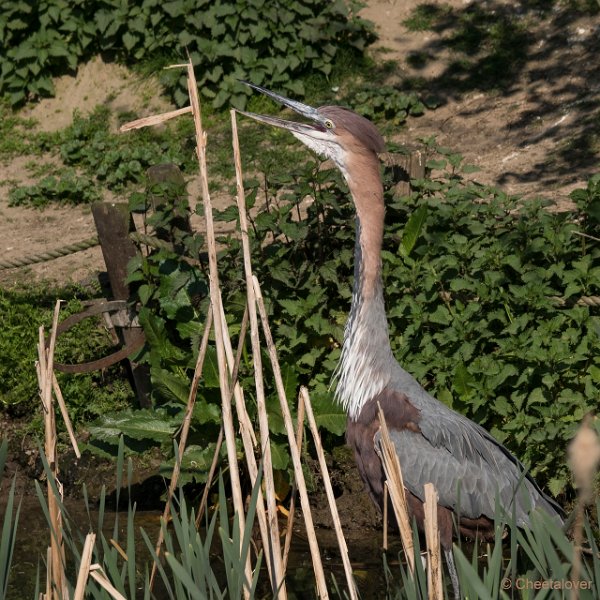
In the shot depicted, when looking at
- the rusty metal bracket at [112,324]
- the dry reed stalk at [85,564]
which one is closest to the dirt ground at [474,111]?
the rusty metal bracket at [112,324]

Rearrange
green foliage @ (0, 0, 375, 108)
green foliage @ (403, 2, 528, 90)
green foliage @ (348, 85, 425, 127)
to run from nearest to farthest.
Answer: green foliage @ (348, 85, 425, 127) → green foliage @ (0, 0, 375, 108) → green foliage @ (403, 2, 528, 90)

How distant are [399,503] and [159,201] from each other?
3531 mm

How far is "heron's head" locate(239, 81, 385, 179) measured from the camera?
4.65 metres

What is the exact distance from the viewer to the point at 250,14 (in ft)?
28.3

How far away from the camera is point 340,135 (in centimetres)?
469

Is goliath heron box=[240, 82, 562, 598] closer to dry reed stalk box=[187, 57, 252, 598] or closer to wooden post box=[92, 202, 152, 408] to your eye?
dry reed stalk box=[187, 57, 252, 598]

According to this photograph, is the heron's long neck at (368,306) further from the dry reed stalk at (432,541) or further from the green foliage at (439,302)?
the dry reed stalk at (432,541)

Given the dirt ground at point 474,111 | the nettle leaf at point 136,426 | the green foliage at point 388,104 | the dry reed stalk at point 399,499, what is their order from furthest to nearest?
the green foliage at point 388,104 < the dirt ground at point 474,111 < the nettle leaf at point 136,426 < the dry reed stalk at point 399,499

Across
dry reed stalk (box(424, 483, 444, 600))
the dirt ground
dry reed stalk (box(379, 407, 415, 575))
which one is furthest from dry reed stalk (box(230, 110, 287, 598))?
the dirt ground

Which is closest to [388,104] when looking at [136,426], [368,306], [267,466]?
[136,426]

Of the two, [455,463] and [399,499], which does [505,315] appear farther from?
[399,499]

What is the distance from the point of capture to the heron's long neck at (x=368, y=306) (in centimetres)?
469

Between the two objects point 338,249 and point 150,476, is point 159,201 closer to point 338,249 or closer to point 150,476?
point 338,249

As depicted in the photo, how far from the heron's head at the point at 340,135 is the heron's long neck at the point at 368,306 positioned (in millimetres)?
87
